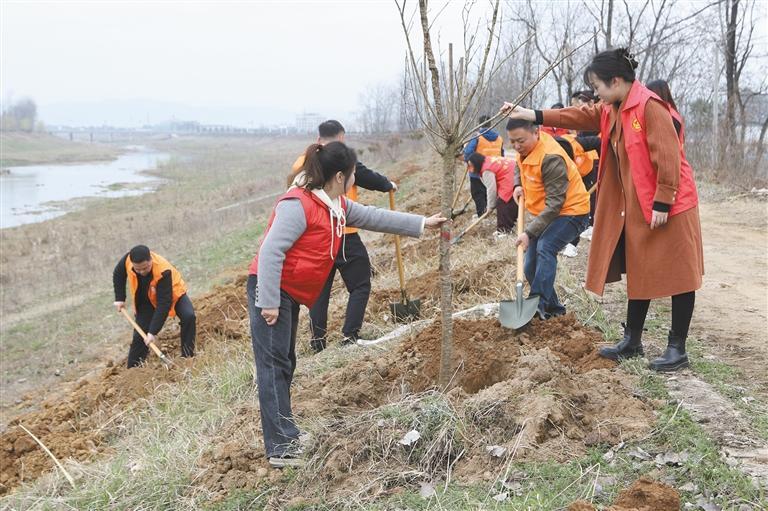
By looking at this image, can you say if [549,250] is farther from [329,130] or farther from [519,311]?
[329,130]

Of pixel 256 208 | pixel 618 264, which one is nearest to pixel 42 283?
pixel 256 208

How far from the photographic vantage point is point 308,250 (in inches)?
144

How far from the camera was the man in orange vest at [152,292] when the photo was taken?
21.8 ft

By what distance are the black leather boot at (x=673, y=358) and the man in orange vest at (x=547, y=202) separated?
94cm

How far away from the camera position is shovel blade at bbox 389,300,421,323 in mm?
6234

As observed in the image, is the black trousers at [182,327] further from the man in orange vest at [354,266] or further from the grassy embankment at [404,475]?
the man in orange vest at [354,266]

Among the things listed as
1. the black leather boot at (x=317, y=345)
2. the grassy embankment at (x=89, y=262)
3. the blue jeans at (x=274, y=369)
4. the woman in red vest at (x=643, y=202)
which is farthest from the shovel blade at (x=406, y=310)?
the grassy embankment at (x=89, y=262)

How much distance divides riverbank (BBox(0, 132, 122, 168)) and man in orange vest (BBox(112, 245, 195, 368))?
6090 cm

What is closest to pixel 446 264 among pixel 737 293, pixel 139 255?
pixel 139 255

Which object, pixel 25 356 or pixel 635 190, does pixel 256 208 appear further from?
pixel 635 190

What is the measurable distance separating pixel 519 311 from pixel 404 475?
167 cm

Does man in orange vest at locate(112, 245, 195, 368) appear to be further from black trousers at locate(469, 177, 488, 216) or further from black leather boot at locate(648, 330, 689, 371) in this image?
black leather boot at locate(648, 330, 689, 371)

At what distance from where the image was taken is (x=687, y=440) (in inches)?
125

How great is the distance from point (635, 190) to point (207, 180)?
1625 inches
